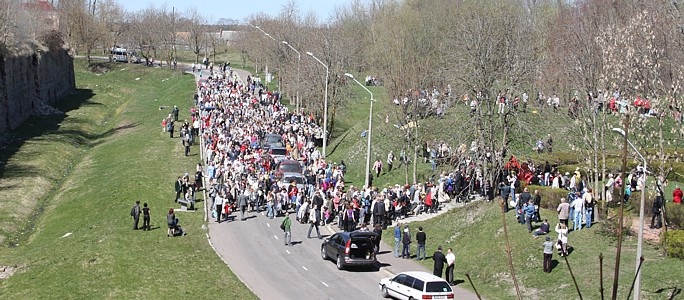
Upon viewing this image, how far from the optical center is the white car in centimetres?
2545

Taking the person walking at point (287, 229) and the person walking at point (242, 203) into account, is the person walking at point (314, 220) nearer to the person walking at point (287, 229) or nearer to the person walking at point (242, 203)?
the person walking at point (287, 229)

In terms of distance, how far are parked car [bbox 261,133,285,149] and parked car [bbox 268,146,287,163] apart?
1419 mm

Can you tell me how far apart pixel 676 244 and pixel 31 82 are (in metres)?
67.6

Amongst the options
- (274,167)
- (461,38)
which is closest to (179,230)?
(274,167)

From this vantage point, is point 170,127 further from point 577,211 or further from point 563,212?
point 563,212

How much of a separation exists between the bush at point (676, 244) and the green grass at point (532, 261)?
221mm

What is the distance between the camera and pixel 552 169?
135ft

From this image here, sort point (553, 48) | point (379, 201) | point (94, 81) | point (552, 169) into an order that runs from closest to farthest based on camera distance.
A: point (379, 201), point (552, 169), point (553, 48), point (94, 81)

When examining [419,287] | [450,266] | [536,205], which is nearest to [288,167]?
[536,205]

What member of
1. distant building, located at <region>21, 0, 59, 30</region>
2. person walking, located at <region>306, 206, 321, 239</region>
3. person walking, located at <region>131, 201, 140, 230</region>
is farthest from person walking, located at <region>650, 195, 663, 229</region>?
distant building, located at <region>21, 0, 59, 30</region>

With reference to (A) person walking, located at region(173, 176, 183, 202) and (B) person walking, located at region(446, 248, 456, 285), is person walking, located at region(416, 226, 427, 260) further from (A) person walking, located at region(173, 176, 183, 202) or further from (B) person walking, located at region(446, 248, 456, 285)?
(A) person walking, located at region(173, 176, 183, 202)

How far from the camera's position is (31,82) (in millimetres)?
80750

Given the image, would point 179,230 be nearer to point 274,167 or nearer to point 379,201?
point 379,201

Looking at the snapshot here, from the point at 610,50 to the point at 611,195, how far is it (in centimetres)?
573
